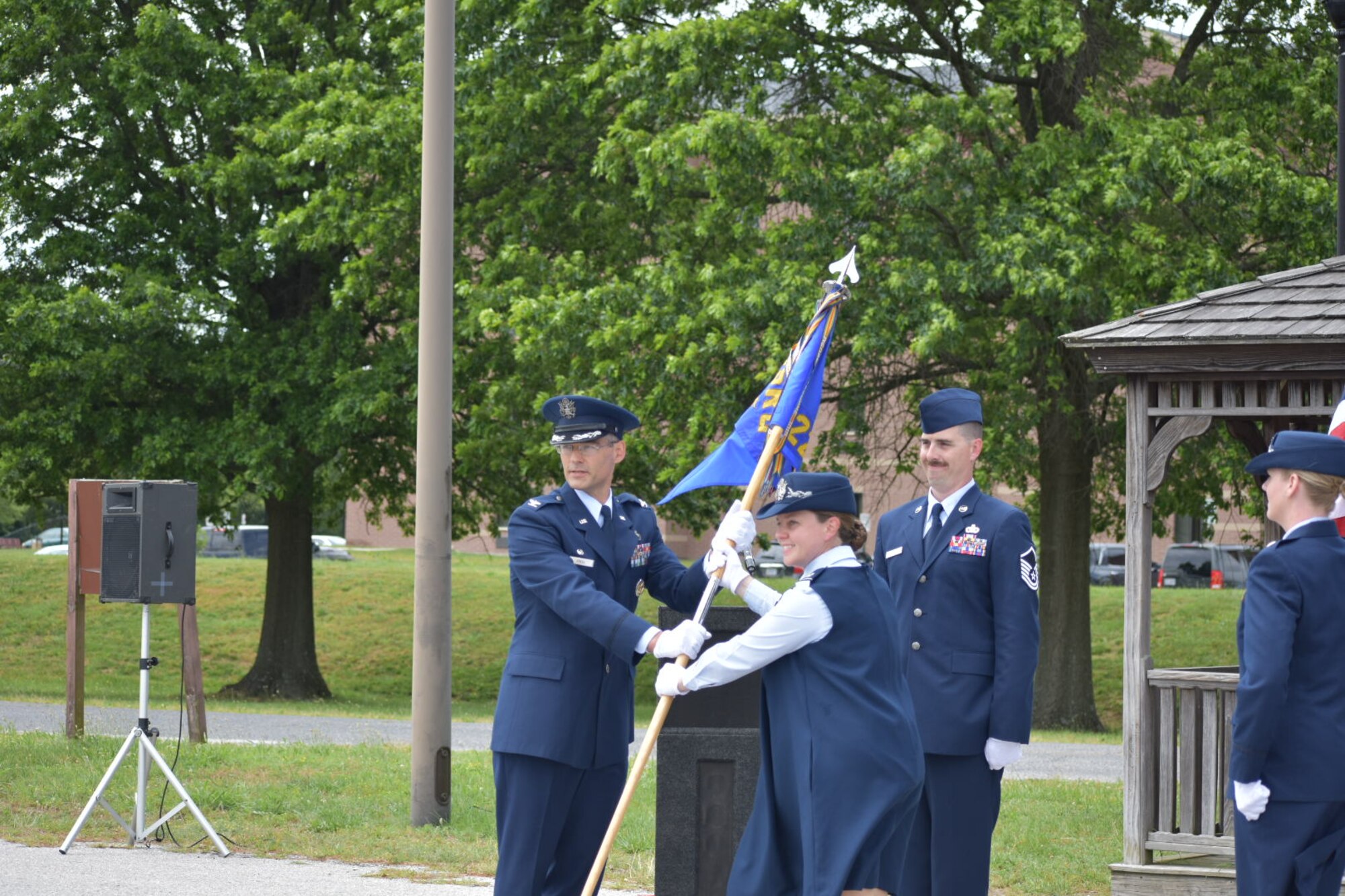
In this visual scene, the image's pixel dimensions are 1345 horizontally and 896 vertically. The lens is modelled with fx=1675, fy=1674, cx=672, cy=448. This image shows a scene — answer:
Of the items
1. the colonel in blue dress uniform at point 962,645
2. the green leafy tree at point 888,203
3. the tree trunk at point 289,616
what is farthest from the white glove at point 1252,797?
the tree trunk at point 289,616

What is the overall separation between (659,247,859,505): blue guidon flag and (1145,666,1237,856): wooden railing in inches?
134

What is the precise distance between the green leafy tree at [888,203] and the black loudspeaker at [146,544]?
6.79 meters

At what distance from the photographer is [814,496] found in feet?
17.2

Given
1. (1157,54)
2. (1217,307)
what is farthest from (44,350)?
(1217,307)

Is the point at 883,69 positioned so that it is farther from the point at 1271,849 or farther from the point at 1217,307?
the point at 1271,849

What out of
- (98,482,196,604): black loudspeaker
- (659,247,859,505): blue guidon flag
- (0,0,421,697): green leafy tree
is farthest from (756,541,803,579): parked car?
(659,247,859,505): blue guidon flag

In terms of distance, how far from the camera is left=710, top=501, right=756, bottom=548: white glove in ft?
18.3

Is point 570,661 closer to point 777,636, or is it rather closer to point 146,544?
point 777,636

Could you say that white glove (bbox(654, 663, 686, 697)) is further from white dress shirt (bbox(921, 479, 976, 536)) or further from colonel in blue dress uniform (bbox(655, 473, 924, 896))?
white dress shirt (bbox(921, 479, 976, 536))

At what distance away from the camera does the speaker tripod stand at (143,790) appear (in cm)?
893

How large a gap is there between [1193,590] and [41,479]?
21.6 m

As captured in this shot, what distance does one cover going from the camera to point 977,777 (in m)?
6.10

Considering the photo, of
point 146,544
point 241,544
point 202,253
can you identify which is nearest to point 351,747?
point 146,544

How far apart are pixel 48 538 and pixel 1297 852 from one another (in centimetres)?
6629
